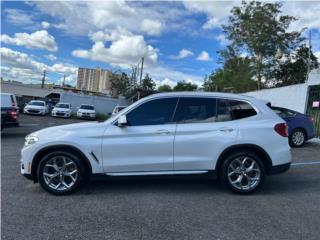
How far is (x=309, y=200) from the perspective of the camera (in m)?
6.00

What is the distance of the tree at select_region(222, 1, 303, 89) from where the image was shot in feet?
110

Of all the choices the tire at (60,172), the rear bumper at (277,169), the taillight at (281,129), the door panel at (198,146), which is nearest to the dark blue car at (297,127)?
the taillight at (281,129)

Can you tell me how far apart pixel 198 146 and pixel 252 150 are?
949 mm

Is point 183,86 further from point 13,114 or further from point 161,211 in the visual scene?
point 161,211

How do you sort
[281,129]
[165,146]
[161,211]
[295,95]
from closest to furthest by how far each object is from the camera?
[161,211]
[165,146]
[281,129]
[295,95]

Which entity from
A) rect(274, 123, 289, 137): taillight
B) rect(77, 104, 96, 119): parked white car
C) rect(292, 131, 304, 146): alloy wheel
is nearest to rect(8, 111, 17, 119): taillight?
rect(292, 131, 304, 146): alloy wheel

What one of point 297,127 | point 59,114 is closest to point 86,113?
A: point 59,114

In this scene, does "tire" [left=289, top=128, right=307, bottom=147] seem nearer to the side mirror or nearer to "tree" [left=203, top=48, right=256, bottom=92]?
the side mirror

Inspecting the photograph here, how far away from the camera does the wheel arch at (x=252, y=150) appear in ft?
20.2

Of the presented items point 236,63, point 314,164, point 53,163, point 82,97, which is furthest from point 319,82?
point 82,97

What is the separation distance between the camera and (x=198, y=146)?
20.0 ft

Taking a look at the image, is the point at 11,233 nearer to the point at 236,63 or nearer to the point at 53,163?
the point at 53,163

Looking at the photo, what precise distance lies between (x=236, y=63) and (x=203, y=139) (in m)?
31.4

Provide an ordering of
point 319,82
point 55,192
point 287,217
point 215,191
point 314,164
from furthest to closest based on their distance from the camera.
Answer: point 319,82, point 314,164, point 215,191, point 55,192, point 287,217
